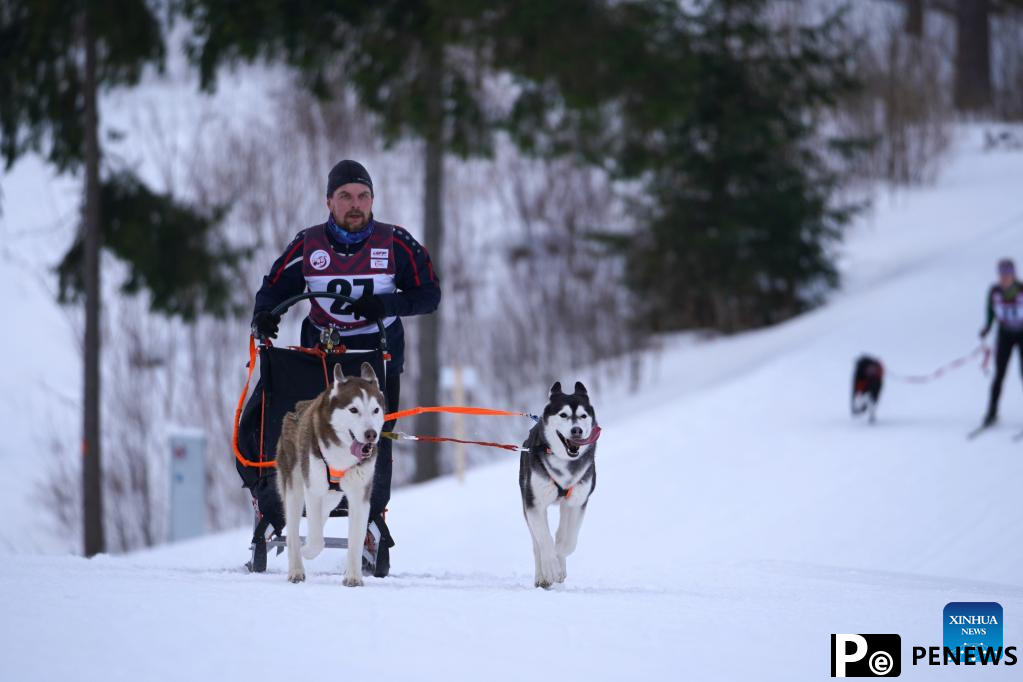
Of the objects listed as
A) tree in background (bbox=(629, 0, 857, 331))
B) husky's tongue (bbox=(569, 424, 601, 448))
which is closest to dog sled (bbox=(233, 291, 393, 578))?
husky's tongue (bbox=(569, 424, 601, 448))

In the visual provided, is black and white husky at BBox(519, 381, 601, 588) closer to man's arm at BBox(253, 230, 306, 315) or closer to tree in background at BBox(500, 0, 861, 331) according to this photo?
man's arm at BBox(253, 230, 306, 315)

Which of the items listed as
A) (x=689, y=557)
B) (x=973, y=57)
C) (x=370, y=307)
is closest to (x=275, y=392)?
(x=370, y=307)

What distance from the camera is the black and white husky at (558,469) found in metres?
5.49

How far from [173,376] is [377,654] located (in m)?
16.5

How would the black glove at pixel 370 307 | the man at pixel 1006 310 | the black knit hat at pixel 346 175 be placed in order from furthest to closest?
the man at pixel 1006 310
the black knit hat at pixel 346 175
the black glove at pixel 370 307

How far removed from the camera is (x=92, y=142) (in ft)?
51.2

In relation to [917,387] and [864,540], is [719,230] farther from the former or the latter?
[864,540]

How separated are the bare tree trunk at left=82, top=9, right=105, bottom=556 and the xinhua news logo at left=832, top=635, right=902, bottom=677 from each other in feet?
41.3

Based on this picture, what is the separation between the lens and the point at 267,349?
5.87 m

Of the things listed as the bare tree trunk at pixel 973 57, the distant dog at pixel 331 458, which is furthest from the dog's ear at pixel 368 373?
the bare tree trunk at pixel 973 57

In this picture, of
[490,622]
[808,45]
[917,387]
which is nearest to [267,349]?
[490,622]

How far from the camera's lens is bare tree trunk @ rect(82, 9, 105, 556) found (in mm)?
15562

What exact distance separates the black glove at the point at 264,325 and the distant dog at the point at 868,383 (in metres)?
11.4

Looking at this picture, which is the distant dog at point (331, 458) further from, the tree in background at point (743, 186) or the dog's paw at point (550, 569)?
the tree in background at point (743, 186)
